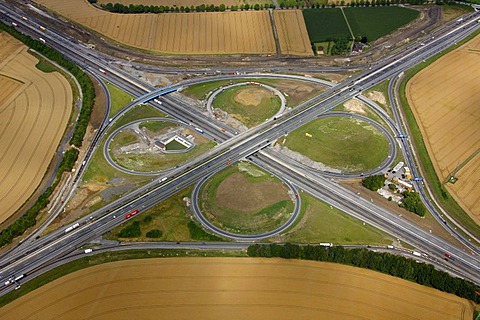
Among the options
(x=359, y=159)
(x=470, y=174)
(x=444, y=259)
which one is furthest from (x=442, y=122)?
(x=444, y=259)

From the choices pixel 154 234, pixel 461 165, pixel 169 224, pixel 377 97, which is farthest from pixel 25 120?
pixel 461 165

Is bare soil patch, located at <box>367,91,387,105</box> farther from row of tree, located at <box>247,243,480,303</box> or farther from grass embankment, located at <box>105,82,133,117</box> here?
grass embankment, located at <box>105,82,133,117</box>

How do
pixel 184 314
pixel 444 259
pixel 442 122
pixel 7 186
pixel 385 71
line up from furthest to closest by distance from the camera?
pixel 385 71 → pixel 442 122 → pixel 7 186 → pixel 444 259 → pixel 184 314

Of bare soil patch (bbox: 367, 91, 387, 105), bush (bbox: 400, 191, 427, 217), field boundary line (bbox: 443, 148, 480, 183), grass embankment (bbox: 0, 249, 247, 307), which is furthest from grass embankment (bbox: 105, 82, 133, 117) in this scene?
field boundary line (bbox: 443, 148, 480, 183)

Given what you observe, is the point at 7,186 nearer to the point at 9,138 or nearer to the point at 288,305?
the point at 9,138

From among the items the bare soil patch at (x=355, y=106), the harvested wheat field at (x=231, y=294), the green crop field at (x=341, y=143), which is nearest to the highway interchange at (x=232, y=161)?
the bare soil patch at (x=355, y=106)

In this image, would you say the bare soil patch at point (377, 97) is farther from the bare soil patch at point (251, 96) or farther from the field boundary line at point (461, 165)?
the bare soil patch at point (251, 96)
